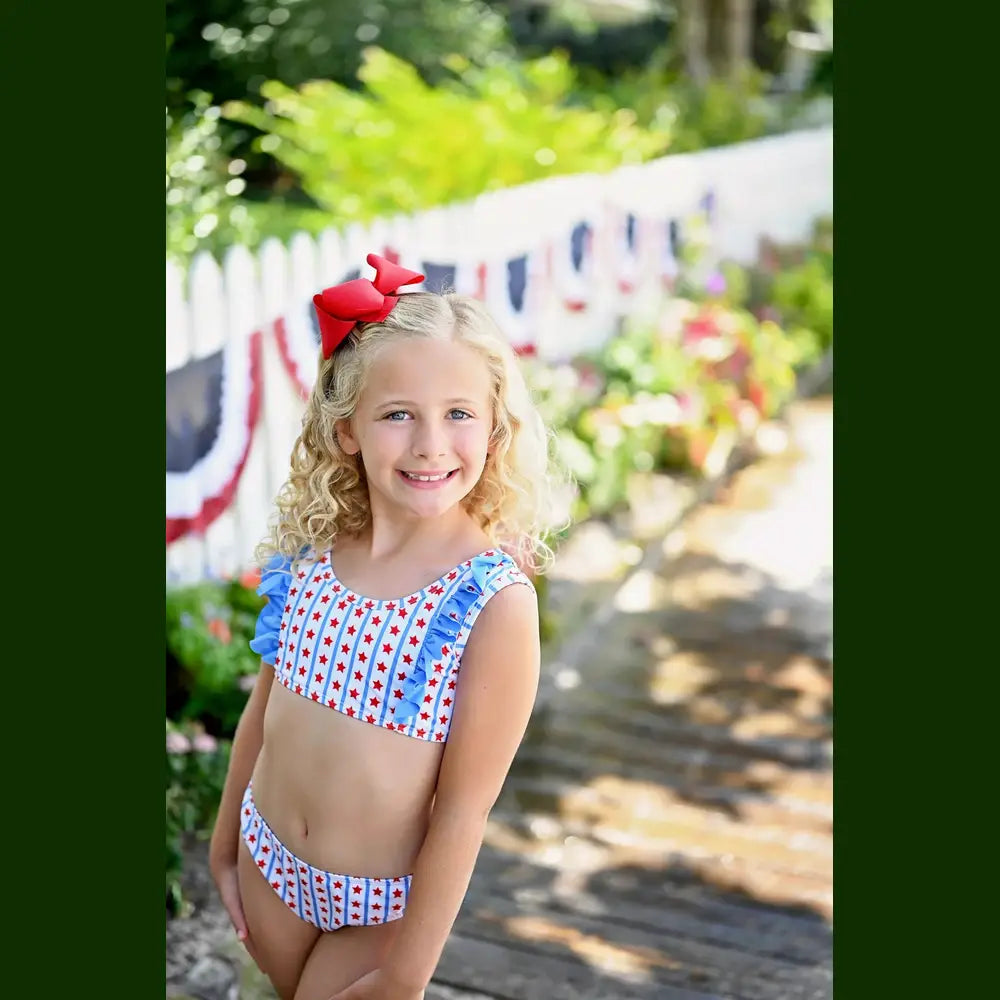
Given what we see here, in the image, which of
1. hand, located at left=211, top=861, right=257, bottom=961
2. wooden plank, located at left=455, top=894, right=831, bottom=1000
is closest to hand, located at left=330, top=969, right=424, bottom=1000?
hand, located at left=211, top=861, right=257, bottom=961

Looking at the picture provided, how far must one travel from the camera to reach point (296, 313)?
4.65 meters

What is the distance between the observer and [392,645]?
1807mm

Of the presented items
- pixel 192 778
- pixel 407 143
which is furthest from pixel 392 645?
pixel 407 143

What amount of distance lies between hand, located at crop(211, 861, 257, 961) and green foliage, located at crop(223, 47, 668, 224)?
4.89 metres

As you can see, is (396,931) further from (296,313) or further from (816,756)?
(296,313)

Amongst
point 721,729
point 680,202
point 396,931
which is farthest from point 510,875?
point 680,202

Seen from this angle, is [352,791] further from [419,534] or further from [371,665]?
[419,534]

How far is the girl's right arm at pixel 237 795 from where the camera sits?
204 centimetres

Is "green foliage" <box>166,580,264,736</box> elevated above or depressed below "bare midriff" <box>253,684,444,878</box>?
below

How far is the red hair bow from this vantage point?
6.01 feet

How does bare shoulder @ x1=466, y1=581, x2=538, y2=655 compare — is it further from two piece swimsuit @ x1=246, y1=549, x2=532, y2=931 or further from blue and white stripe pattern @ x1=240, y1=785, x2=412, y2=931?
blue and white stripe pattern @ x1=240, y1=785, x2=412, y2=931

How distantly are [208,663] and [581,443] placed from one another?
2474 millimetres

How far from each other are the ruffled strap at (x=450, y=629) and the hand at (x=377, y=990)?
1.16 ft

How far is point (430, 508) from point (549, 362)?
15.2 ft
